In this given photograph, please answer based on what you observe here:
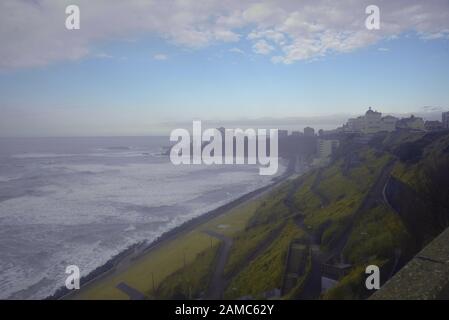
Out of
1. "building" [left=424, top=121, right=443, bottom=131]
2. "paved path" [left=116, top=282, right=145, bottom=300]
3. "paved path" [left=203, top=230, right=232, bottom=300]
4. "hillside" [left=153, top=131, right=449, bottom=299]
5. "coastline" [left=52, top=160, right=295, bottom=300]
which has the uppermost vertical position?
"building" [left=424, top=121, right=443, bottom=131]

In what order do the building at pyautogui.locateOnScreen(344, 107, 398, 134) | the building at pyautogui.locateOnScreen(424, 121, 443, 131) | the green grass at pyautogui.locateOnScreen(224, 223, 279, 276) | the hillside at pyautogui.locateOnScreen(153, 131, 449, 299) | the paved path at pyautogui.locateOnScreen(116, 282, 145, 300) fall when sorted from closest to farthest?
the hillside at pyautogui.locateOnScreen(153, 131, 449, 299), the paved path at pyautogui.locateOnScreen(116, 282, 145, 300), the green grass at pyautogui.locateOnScreen(224, 223, 279, 276), the building at pyautogui.locateOnScreen(424, 121, 443, 131), the building at pyautogui.locateOnScreen(344, 107, 398, 134)

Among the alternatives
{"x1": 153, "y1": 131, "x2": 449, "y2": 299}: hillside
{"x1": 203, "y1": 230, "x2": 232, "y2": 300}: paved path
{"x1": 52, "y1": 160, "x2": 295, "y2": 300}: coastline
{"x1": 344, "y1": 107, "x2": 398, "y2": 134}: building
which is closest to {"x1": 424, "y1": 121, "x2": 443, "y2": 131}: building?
{"x1": 344, "y1": 107, "x2": 398, "y2": 134}: building

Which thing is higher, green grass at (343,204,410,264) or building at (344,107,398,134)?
building at (344,107,398,134)

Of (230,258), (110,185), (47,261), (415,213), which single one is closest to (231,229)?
(230,258)

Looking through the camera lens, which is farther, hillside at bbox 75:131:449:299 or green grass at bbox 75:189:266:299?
green grass at bbox 75:189:266:299

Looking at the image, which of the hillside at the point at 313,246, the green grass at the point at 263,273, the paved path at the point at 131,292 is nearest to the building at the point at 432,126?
the hillside at the point at 313,246

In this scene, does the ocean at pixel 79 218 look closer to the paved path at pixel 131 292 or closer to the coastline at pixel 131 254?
the coastline at pixel 131 254

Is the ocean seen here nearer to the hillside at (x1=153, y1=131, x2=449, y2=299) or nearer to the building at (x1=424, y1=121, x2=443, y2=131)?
the hillside at (x1=153, y1=131, x2=449, y2=299)

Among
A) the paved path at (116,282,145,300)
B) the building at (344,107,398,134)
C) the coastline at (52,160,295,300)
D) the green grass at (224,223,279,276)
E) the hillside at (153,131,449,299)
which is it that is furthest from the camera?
the building at (344,107,398,134)
